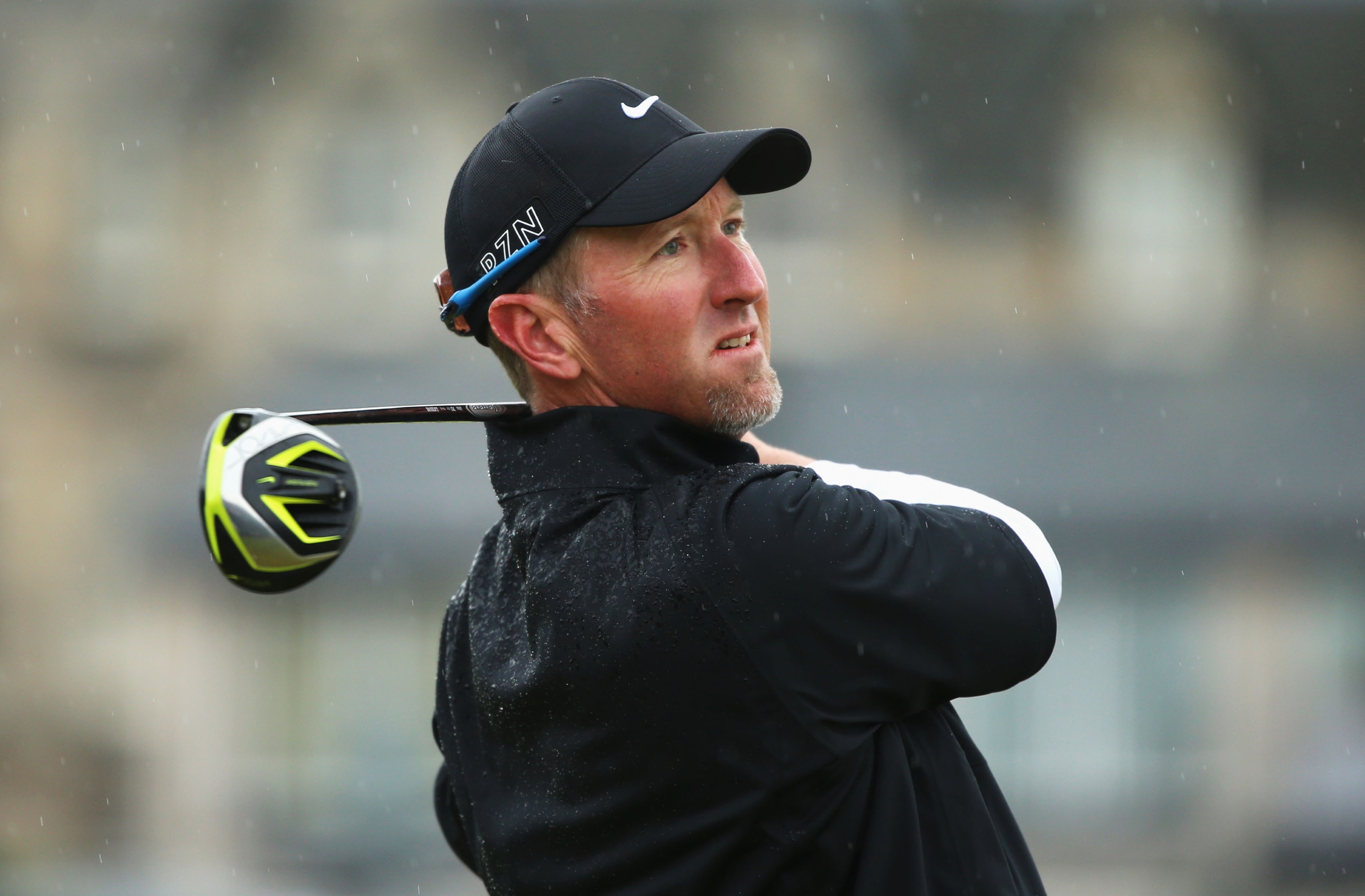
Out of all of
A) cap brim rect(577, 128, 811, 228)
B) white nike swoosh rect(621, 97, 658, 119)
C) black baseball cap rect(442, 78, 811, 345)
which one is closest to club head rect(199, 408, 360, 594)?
black baseball cap rect(442, 78, 811, 345)

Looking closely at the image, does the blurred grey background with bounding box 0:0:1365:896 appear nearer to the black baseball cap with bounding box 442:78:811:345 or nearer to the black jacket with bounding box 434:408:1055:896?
the black baseball cap with bounding box 442:78:811:345

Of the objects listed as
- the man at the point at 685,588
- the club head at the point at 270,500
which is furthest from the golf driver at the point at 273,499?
the man at the point at 685,588

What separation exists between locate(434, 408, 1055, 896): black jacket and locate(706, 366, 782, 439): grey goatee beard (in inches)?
1.3

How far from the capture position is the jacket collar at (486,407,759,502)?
6.90 ft

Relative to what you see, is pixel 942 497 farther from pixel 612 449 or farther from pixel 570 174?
pixel 570 174

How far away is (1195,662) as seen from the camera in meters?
13.7

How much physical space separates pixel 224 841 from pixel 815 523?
12.3 meters

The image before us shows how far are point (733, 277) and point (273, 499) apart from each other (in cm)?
68

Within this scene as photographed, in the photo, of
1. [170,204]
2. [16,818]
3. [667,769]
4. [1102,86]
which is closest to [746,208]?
[1102,86]

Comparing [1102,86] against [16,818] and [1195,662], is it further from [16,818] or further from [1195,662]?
[16,818]

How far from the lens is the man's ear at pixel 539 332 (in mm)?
2238

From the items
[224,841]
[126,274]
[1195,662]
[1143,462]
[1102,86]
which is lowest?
[224,841]

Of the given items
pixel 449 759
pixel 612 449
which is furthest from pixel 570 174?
pixel 449 759

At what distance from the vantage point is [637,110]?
228 centimetres
